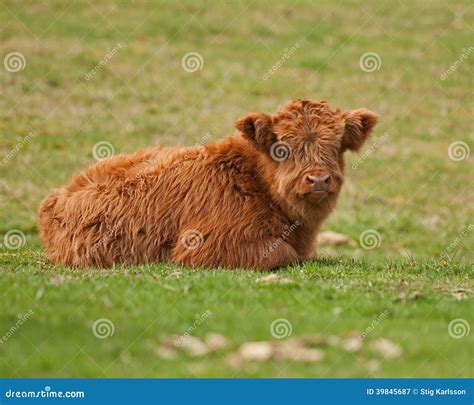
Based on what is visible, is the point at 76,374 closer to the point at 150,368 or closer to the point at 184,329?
the point at 150,368

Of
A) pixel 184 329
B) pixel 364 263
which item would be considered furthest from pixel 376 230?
pixel 184 329

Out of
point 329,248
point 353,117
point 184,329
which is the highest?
point 329,248

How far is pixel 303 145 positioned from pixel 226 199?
3.81 ft

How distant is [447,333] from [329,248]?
991cm

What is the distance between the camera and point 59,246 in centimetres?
1296
